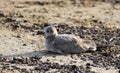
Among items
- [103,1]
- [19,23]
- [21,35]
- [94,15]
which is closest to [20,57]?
[21,35]

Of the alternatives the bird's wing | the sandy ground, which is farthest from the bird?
the sandy ground

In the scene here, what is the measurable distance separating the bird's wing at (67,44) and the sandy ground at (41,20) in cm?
15

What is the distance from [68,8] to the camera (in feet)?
Result: 48.0

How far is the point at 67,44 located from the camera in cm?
1048

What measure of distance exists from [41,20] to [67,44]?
2.78 m

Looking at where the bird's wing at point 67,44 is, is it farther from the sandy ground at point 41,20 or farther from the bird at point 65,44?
the sandy ground at point 41,20

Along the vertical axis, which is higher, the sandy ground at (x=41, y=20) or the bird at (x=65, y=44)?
the bird at (x=65, y=44)

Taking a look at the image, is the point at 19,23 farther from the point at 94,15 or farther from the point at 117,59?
the point at 117,59

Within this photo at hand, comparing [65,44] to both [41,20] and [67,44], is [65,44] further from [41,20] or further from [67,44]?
[41,20]

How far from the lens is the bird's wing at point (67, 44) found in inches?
412

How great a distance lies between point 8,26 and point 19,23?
0.36 metres

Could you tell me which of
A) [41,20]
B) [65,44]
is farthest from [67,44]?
[41,20]

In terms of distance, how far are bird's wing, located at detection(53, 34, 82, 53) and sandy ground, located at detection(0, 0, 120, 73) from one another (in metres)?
0.15

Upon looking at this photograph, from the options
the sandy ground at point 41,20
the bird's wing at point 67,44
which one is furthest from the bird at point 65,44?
the sandy ground at point 41,20
